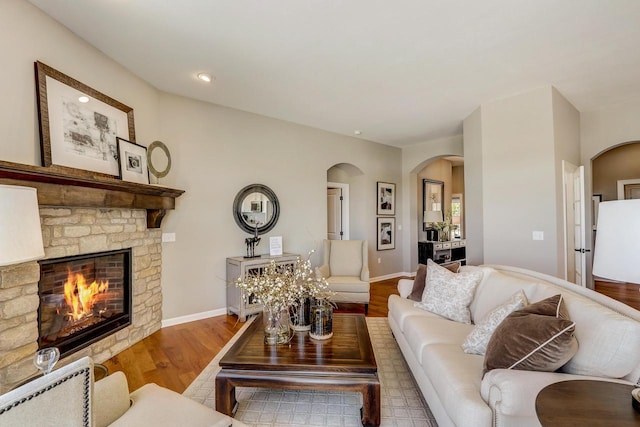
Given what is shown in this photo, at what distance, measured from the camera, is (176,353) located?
2873 millimetres

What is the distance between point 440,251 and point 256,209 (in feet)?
13.9

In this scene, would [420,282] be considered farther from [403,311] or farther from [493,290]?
[493,290]

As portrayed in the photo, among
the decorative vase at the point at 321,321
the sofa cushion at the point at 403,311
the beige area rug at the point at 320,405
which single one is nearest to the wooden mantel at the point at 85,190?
the beige area rug at the point at 320,405

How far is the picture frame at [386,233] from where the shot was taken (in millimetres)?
6109

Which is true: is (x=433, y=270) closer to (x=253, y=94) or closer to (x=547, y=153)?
(x=547, y=153)

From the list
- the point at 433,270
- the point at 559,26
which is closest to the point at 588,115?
the point at 559,26

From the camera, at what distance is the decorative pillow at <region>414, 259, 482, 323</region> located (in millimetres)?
2453

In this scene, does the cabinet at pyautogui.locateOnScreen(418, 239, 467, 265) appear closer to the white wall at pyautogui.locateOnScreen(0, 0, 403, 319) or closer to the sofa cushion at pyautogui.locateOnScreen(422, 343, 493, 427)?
the white wall at pyautogui.locateOnScreen(0, 0, 403, 319)

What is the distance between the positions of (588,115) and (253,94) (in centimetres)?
499

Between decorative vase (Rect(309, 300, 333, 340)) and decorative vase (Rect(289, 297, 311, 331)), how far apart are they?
0.40 feet

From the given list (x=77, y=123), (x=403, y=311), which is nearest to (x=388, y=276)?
(x=403, y=311)

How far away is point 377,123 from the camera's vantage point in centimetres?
483

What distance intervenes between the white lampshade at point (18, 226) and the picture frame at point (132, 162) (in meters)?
1.66

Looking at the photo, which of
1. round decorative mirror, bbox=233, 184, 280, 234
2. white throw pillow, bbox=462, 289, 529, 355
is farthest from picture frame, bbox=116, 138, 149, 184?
white throw pillow, bbox=462, 289, 529, 355
